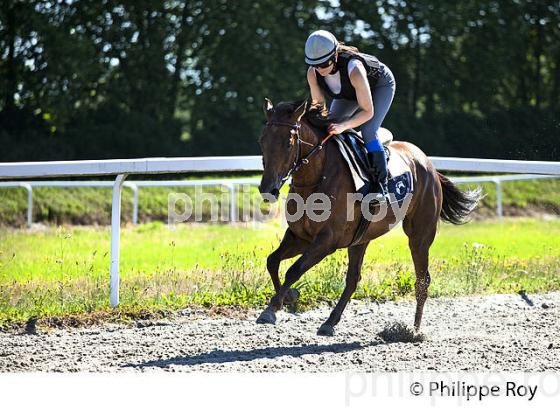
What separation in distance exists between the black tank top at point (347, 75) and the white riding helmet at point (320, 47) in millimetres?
183

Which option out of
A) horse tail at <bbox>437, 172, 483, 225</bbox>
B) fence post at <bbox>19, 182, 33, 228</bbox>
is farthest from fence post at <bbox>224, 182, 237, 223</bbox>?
horse tail at <bbox>437, 172, 483, 225</bbox>

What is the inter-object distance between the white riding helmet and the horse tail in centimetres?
213

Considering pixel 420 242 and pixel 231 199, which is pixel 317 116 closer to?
pixel 420 242

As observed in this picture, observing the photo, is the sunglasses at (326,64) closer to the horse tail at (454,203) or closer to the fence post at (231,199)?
the horse tail at (454,203)

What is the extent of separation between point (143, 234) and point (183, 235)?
53 centimetres

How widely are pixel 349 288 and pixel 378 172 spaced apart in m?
0.93

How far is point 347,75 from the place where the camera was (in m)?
6.27

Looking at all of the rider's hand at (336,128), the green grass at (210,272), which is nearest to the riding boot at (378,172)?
the rider's hand at (336,128)

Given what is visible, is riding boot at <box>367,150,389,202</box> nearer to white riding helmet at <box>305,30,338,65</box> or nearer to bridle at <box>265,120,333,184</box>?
bridle at <box>265,120,333,184</box>

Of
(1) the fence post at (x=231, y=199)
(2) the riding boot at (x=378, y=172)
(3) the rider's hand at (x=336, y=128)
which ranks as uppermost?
(3) the rider's hand at (x=336, y=128)

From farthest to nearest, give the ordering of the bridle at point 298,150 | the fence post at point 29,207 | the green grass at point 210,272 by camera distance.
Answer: the fence post at point 29,207 < the green grass at point 210,272 < the bridle at point 298,150

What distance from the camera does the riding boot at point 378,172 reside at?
253 inches

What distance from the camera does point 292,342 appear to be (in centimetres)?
601

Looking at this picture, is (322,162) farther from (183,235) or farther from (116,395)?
(183,235)
